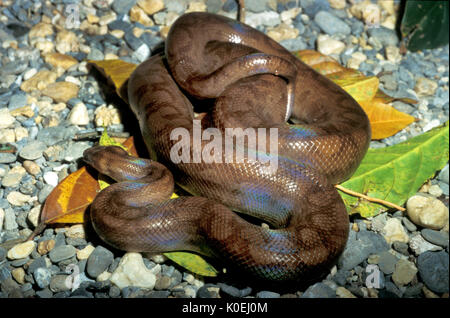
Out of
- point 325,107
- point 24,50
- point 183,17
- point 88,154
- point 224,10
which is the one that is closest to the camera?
point 88,154

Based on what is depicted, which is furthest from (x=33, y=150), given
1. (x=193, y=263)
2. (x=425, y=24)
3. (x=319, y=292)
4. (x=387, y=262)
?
(x=425, y=24)

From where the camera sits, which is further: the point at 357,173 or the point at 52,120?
the point at 52,120

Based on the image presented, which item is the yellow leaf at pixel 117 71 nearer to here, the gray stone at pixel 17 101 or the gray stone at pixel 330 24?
the gray stone at pixel 17 101

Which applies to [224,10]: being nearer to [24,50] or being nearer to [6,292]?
[24,50]

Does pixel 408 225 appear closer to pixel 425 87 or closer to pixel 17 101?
pixel 425 87

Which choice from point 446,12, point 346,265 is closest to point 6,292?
point 346,265

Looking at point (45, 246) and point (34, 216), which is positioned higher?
point (34, 216)
